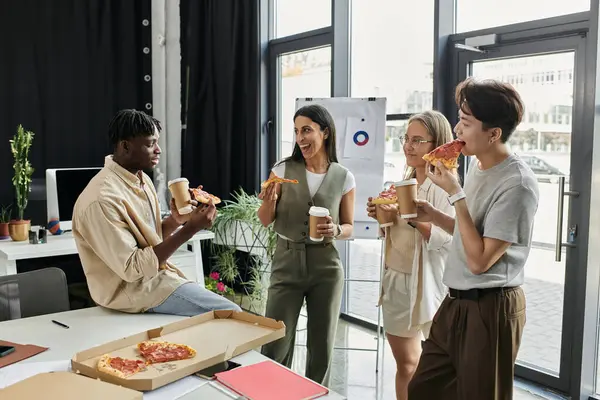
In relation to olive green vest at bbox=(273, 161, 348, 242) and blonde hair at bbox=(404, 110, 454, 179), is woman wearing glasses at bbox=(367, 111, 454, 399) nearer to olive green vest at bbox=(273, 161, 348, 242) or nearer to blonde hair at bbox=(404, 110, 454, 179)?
blonde hair at bbox=(404, 110, 454, 179)

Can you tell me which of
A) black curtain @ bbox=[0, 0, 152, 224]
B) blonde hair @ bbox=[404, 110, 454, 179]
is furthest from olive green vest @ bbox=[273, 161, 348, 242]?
black curtain @ bbox=[0, 0, 152, 224]

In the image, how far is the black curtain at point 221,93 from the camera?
15.4 ft

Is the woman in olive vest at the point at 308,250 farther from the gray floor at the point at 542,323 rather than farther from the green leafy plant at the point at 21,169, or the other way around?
the green leafy plant at the point at 21,169

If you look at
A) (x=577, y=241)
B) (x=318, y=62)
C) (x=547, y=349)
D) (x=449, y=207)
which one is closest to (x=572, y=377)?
(x=547, y=349)

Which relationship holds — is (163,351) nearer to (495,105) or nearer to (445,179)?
(445,179)

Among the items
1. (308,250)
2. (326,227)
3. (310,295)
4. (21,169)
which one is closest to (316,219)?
(326,227)

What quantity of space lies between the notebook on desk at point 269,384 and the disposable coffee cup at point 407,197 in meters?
0.80

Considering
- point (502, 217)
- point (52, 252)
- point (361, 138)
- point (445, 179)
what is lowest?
point (52, 252)

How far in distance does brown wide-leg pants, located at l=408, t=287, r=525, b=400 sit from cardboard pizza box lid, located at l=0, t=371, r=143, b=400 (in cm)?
108

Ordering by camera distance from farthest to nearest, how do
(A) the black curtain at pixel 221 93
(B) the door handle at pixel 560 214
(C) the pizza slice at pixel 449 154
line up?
(A) the black curtain at pixel 221 93 < (B) the door handle at pixel 560 214 < (C) the pizza slice at pixel 449 154

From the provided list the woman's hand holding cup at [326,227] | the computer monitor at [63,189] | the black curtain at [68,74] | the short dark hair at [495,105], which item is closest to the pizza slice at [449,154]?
the short dark hair at [495,105]

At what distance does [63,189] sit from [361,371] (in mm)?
2297

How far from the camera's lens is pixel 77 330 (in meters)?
1.90

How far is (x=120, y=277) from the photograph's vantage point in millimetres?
2049
